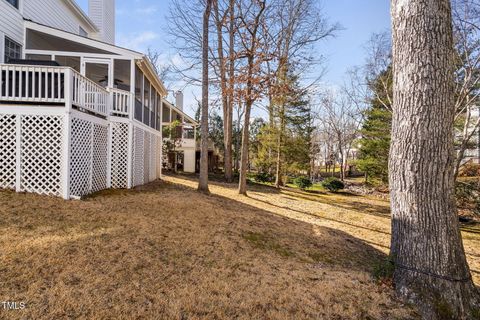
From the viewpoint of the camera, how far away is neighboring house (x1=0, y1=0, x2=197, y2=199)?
5988mm

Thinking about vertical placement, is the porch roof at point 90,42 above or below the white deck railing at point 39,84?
above

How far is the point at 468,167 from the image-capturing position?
792 inches

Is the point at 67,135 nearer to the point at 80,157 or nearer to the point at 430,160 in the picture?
the point at 80,157

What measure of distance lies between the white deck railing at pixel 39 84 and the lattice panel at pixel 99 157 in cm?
152

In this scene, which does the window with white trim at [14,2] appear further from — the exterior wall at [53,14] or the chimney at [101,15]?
the chimney at [101,15]

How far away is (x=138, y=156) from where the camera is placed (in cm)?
1011

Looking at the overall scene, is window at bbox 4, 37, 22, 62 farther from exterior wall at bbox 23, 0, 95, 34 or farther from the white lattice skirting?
the white lattice skirting

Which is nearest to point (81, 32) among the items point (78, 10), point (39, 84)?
point (78, 10)

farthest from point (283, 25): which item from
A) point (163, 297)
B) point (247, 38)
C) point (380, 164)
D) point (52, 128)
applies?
point (163, 297)

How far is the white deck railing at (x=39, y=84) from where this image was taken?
19.4ft

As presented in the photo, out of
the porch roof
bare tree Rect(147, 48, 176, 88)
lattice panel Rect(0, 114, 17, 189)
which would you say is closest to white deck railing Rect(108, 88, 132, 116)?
the porch roof

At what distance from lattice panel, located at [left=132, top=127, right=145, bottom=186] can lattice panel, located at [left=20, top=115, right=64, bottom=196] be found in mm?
3219

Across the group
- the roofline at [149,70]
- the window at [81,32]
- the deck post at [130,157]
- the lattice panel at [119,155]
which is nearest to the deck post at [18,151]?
the lattice panel at [119,155]

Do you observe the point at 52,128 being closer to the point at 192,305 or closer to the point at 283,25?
the point at 192,305
